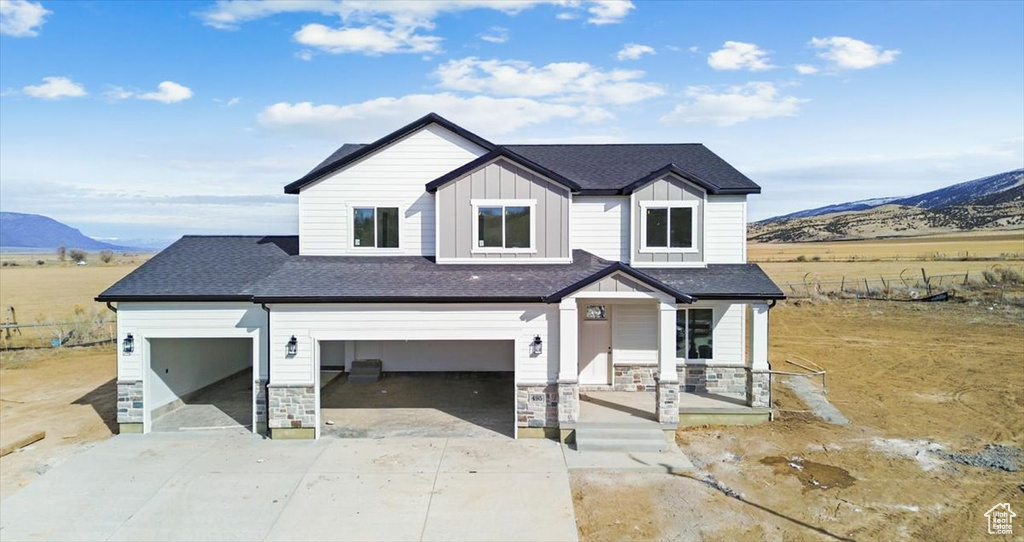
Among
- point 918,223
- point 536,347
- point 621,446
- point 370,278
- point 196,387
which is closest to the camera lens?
point 621,446

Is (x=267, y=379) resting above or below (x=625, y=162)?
below

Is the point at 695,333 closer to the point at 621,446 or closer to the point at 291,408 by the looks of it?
the point at 621,446

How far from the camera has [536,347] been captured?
38.8 ft

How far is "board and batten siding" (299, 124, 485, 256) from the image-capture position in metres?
14.1

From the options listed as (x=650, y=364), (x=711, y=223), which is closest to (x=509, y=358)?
(x=650, y=364)

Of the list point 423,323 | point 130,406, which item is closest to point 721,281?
point 423,323

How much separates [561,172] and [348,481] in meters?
9.33

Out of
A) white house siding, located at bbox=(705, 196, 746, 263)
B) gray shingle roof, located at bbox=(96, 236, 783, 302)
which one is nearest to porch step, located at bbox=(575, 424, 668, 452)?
gray shingle roof, located at bbox=(96, 236, 783, 302)

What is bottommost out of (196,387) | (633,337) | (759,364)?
(196,387)

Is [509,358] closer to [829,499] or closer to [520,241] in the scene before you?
[520,241]

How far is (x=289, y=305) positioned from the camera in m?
11.8

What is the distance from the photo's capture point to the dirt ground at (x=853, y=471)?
8.28 meters

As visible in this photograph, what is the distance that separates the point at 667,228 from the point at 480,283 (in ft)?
16.9

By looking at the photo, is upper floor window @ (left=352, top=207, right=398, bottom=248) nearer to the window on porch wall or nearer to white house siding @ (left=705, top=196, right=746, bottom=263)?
the window on porch wall
